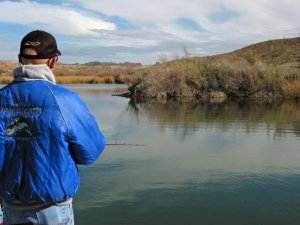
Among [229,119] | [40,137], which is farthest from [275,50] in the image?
[40,137]

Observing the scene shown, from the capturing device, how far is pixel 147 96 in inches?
1096

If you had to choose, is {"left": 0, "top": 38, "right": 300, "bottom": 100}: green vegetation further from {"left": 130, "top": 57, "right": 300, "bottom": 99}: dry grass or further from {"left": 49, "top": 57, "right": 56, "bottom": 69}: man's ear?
{"left": 49, "top": 57, "right": 56, "bottom": 69}: man's ear

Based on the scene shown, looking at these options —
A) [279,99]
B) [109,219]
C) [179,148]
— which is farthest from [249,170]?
[279,99]

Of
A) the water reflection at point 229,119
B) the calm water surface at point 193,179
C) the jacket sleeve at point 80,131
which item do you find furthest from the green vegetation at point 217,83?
the jacket sleeve at point 80,131

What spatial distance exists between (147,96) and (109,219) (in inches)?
880

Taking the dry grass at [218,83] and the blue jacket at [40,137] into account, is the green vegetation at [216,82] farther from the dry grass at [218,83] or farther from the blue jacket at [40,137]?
the blue jacket at [40,137]

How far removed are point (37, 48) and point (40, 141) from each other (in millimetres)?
497

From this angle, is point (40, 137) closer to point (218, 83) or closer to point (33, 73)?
point (33, 73)

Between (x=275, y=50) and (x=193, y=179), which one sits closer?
(x=193, y=179)

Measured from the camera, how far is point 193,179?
737cm

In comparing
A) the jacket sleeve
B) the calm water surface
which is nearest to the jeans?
the jacket sleeve

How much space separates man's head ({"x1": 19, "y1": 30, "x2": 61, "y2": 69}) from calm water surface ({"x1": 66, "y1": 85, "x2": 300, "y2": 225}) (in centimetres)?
345

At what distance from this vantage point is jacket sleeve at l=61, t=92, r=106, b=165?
230 centimetres

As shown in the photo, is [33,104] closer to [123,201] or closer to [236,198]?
[123,201]
